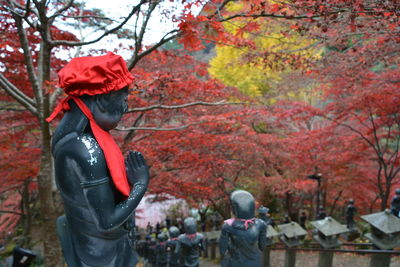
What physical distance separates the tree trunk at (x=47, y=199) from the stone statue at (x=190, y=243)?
2.88 metres

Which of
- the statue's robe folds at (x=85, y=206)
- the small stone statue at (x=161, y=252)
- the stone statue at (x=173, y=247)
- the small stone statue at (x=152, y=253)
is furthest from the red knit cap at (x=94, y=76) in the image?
the small stone statue at (x=152, y=253)

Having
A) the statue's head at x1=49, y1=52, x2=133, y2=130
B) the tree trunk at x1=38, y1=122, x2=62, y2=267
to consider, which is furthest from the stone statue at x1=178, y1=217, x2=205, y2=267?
the statue's head at x1=49, y1=52, x2=133, y2=130

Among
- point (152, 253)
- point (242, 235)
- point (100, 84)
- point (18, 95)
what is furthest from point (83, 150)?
point (152, 253)

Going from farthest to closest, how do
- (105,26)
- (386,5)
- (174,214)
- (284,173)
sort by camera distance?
(174,214)
(284,173)
(105,26)
(386,5)

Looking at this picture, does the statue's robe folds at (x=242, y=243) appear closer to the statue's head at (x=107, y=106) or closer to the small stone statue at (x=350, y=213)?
the statue's head at (x=107, y=106)

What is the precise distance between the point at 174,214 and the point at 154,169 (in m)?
12.3

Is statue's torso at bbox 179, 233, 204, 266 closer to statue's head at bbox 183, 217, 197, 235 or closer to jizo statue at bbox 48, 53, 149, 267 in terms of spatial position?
statue's head at bbox 183, 217, 197, 235

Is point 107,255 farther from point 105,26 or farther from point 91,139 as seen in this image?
point 105,26

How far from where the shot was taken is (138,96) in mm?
6969

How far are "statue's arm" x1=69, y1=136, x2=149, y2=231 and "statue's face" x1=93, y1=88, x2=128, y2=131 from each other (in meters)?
0.18

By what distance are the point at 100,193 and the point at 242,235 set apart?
3.15 m

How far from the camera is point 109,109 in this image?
2.01 meters

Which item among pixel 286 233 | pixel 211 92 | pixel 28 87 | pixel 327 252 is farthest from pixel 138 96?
pixel 327 252

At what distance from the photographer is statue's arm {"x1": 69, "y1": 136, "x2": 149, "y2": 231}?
1.82 m
